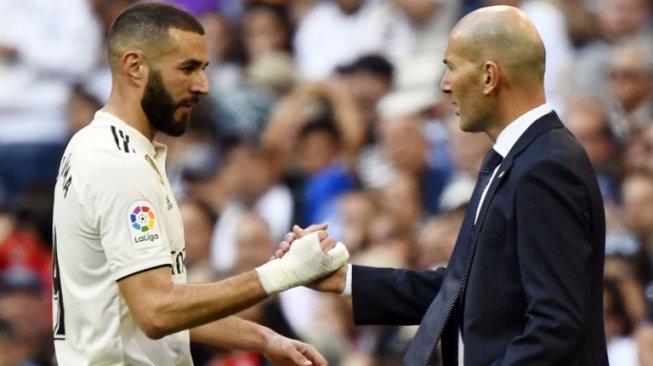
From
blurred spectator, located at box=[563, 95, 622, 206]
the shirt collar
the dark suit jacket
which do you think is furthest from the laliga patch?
blurred spectator, located at box=[563, 95, 622, 206]

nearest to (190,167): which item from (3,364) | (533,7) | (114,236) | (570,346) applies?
(3,364)

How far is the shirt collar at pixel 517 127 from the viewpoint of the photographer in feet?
12.0

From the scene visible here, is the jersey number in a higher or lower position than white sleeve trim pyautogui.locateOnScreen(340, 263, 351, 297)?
higher

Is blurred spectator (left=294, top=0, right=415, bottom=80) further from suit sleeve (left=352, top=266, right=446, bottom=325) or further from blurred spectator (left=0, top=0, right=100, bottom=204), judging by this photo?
suit sleeve (left=352, top=266, right=446, bottom=325)

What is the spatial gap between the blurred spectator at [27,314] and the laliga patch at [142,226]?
4.20m

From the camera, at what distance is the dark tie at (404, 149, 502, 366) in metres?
3.72

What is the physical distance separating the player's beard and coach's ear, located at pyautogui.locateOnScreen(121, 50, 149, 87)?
0.02 meters

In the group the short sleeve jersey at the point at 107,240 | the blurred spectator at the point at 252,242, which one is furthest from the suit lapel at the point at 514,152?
the blurred spectator at the point at 252,242

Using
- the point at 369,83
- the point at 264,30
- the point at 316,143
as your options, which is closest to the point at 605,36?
the point at 369,83

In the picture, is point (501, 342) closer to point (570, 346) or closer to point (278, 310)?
point (570, 346)

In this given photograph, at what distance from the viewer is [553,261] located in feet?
11.1

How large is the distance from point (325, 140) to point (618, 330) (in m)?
1.94

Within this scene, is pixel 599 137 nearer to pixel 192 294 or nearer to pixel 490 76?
pixel 490 76

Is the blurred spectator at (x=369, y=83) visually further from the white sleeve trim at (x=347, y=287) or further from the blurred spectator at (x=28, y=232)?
the white sleeve trim at (x=347, y=287)
